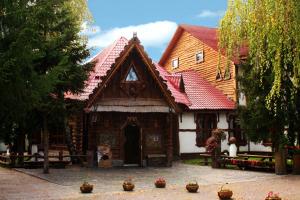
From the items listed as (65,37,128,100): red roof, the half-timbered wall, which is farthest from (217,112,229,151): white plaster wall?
(65,37,128,100): red roof

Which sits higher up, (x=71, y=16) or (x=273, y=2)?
(x=71, y=16)

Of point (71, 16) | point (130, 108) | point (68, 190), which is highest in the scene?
point (71, 16)

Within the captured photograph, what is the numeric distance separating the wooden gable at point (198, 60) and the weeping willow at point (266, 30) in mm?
15275

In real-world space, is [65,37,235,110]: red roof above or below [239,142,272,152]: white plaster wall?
above

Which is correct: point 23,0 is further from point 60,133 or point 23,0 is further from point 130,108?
point 60,133

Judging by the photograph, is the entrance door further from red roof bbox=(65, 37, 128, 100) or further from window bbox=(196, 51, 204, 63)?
window bbox=(196, 51, 204, 63)

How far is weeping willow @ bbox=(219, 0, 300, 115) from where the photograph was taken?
1480 cm

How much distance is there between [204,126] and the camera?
103ft

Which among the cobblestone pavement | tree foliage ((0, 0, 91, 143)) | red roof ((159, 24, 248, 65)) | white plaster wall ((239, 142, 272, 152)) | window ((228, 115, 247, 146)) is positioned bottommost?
the cobblestone pavement

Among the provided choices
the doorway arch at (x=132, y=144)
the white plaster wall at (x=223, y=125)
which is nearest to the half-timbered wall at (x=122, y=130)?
the doorway arch at (x=132, y=144)

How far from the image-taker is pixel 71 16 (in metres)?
22.2

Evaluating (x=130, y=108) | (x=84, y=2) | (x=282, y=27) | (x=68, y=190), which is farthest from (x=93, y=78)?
(x=282, y=27)

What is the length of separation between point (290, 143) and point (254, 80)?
342 centimetres

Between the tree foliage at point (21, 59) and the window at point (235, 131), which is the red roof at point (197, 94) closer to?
the window at point (235, 131)
